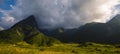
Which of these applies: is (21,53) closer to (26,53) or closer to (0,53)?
(26,53)

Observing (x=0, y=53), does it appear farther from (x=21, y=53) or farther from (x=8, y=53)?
(x=21, y=53)

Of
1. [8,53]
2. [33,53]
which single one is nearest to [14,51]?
[8,53]

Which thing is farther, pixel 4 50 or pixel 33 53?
pixel 33 53

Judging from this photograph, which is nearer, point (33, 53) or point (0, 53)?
point (0, 53)

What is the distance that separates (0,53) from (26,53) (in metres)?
3.28

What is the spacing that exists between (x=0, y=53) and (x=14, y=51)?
1.68 metres

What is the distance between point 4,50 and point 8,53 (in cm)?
59

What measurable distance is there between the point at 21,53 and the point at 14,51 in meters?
1.32

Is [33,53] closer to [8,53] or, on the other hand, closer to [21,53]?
[21,53]

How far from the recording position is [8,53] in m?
29.1

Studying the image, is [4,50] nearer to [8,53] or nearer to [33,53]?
[8,53]

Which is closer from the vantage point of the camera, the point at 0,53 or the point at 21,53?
the point at 0,53

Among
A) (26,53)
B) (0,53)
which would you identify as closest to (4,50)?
(0,53)

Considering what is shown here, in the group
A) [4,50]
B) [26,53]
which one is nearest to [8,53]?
[4,50]
